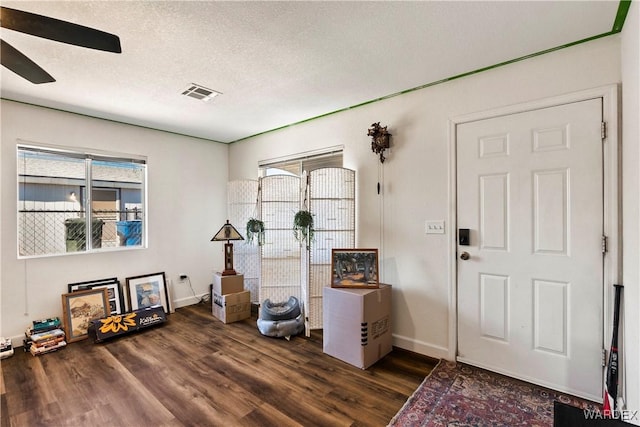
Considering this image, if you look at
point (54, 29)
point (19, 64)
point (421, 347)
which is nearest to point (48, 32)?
point (54, 29)

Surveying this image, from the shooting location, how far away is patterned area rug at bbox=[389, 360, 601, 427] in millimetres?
1842

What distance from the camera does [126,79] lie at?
2484mm

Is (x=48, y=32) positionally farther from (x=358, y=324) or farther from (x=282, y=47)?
(x=358, y=324)

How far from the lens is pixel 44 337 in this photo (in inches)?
113

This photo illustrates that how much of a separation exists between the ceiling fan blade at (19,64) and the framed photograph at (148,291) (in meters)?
2.63

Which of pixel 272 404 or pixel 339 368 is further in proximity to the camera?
pixel 339 368

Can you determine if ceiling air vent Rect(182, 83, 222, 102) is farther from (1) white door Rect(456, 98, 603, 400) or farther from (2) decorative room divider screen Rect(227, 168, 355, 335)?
(1) white door Rect(456, 98, 603, 400)

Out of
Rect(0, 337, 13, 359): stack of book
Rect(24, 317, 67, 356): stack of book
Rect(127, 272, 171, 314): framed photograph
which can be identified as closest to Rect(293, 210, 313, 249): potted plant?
Rect(127, 272, 171, 314): framed photograph

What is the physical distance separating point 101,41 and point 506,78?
8.86 feet

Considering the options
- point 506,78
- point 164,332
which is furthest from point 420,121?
point 164,332

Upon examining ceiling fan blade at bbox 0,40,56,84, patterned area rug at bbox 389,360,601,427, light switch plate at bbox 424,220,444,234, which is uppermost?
ceiling fan blade at bbox 0,40,56,84

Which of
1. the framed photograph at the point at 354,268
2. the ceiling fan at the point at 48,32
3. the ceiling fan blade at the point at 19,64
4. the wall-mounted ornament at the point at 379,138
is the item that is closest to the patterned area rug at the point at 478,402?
the framed photograph at the point at 354,268

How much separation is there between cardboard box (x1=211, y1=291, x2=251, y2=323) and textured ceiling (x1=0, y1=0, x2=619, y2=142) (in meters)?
2.26

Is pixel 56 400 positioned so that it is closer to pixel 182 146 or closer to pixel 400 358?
pixel 400 358
